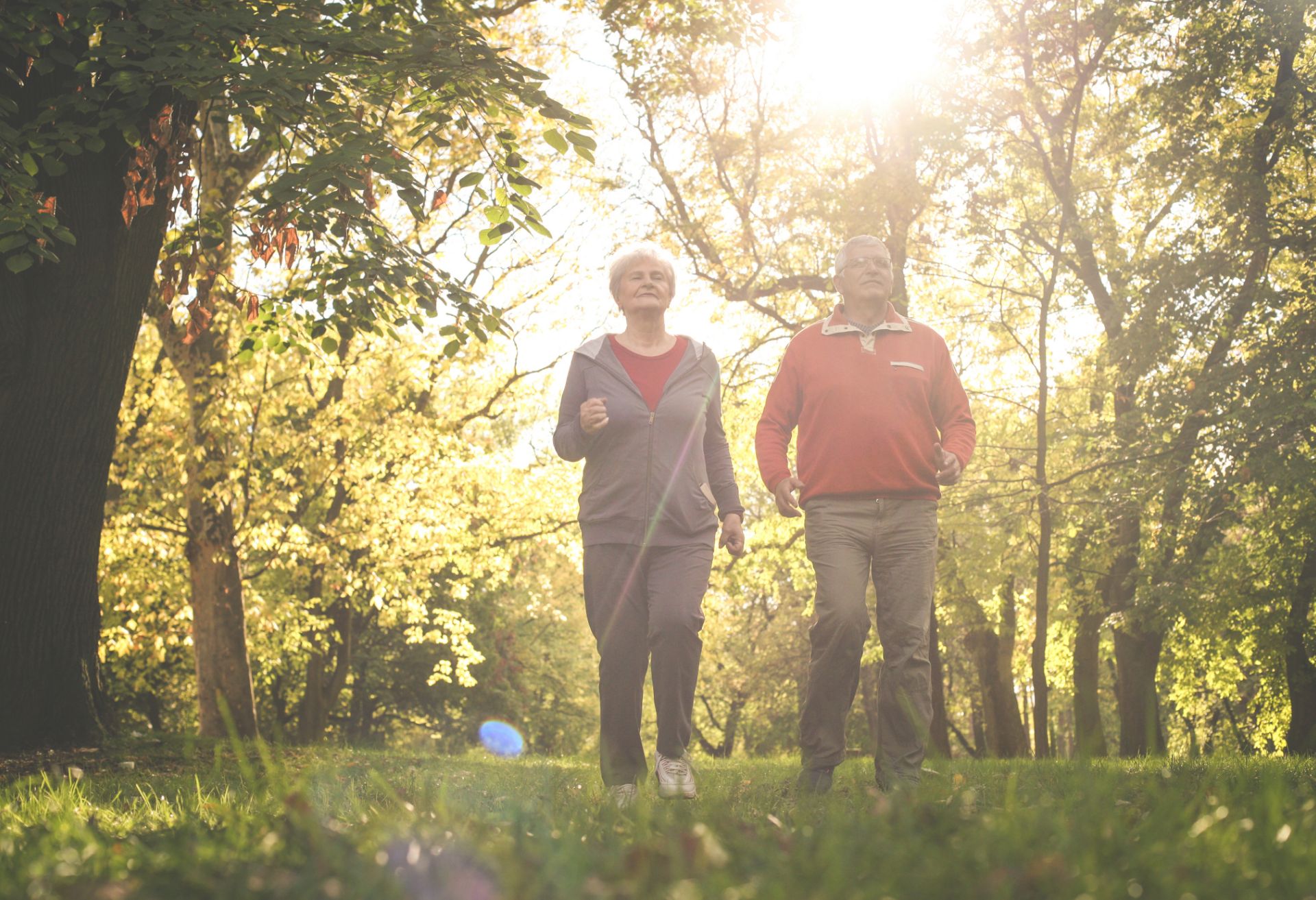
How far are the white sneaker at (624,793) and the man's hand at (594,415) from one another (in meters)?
1.48

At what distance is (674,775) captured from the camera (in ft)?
14.4

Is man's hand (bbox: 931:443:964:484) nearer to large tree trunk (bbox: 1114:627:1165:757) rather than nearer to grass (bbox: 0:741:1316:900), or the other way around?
grass (bbox: 0:741:1316:900)

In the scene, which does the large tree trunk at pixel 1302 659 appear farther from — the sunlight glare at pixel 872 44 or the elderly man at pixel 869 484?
the elderly man at pixel 869 484

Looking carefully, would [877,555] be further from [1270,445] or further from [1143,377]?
[1143,377]

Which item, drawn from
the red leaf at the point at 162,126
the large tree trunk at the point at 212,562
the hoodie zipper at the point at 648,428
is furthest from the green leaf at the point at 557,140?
the large tree trunk at the point at 212,562

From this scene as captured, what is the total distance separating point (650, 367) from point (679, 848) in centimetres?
305

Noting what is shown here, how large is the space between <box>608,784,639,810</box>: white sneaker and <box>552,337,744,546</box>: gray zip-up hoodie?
3.29ft

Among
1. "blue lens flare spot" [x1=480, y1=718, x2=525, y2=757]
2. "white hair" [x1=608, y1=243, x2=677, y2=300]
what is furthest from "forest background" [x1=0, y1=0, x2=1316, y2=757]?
"blue lens flare spot" [x1=480, y1=718, x2=525, y2=757]

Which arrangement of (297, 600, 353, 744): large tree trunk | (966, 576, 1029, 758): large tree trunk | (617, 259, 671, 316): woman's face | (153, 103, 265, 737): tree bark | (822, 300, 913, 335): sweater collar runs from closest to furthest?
1. (617, 259, 671, 316): woman's face
2. (822, 300, 913, 335): sweater collar
3. (153, 103, 265, 737): tree bark
4. (966, 576, 1029, 758): large tree trunk
5. (297, 600, 353, 744): large tree trunk

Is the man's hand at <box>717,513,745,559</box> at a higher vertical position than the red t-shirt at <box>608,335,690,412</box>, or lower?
lower

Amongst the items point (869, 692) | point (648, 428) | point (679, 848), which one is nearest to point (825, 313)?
point (648, 428)

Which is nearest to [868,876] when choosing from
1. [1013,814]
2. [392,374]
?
[1013,814]

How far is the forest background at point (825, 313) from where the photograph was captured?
10.7 meters

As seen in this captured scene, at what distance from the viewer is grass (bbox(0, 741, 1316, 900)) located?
1786 mm
